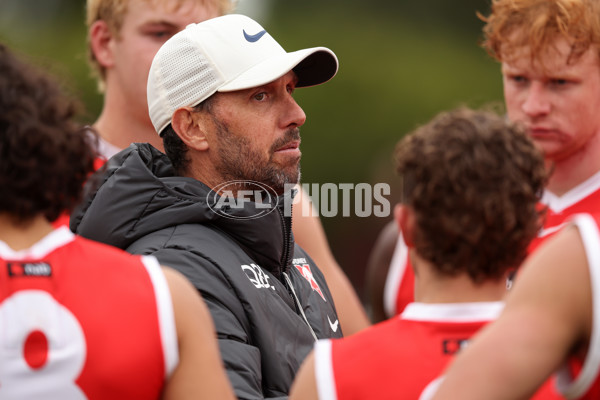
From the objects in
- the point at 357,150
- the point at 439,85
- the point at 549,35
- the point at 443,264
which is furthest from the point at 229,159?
the point at 439,85

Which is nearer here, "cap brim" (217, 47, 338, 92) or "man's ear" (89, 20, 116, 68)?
"cap brim" (217, 47, 338, 92)

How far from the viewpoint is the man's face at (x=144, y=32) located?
15.9ft

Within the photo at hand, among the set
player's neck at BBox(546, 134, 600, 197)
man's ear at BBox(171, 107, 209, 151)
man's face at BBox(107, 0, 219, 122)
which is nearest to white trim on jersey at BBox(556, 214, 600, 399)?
man's ear at BBox(171, 107, 209, 151)

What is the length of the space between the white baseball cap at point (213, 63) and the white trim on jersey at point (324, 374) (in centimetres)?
163

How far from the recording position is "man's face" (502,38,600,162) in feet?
13.0

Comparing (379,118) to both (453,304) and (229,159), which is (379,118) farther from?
(453,304)

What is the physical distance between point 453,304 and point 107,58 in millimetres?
3330

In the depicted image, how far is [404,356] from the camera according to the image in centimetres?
212

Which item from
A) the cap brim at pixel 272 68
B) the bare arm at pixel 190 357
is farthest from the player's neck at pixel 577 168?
the bare arm at pixel 190 357

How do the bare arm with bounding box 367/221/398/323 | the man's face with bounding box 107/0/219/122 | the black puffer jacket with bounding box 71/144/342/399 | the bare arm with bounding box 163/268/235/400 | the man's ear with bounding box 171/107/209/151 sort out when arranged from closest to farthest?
the bare arm with bounding box 163/268/235/400 → the black puffer jacket with bounding box 71/144/342/399 → the man's ear with bounding box 171/107/209/151 → the man's face with bounding box 107/0/219/122 → the bare arm with bounding box 367/221/398/323

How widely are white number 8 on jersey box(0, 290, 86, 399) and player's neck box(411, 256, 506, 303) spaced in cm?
76

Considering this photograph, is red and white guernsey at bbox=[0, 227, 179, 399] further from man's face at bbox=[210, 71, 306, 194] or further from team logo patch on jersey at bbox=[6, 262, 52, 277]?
man's face at bbox=[210, 71, 306, 194]

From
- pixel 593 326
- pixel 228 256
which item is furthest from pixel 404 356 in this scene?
pixel 228 256

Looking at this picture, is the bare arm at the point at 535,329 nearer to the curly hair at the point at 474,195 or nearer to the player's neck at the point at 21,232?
the curly hair at the point at 474,195
